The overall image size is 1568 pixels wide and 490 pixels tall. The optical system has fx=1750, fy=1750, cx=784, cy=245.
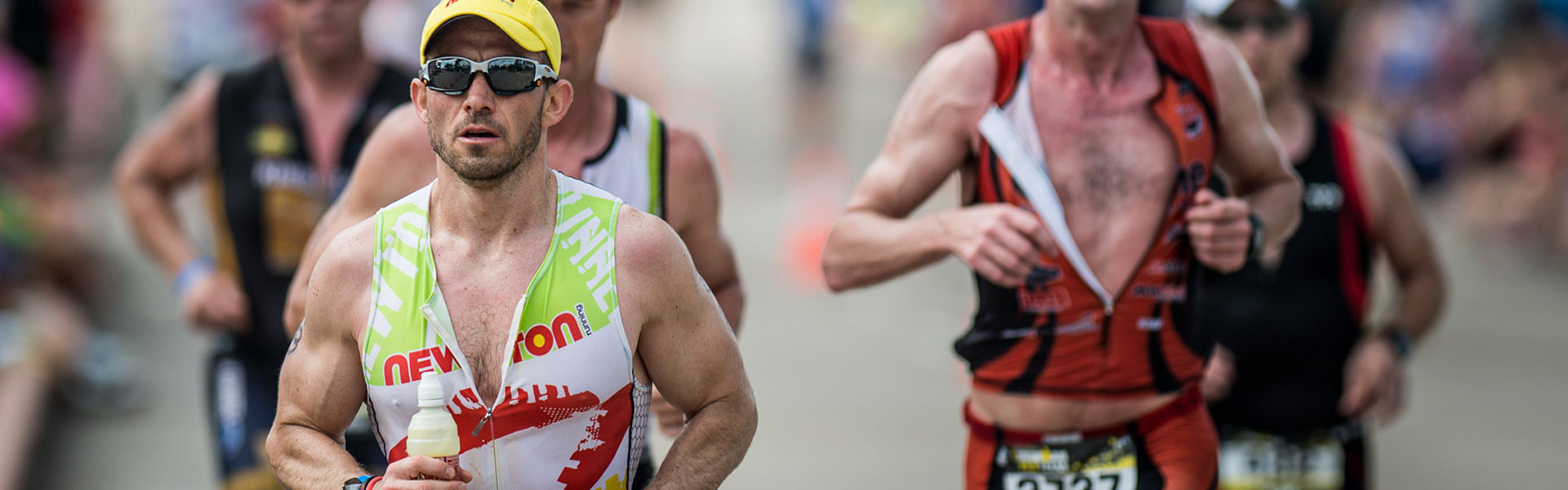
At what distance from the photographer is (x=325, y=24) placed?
568cm

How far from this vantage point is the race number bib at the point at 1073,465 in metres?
4.43

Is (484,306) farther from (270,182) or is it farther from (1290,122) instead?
(1290,122)

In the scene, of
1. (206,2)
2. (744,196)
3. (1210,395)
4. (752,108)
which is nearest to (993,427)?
(1210,395)

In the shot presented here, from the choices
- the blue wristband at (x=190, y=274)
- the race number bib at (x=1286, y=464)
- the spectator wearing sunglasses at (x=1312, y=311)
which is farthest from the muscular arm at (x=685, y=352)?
the blue wristband at (x=190, y=274)

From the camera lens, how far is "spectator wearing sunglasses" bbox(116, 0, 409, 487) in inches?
Result: 226

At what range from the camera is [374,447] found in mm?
5457

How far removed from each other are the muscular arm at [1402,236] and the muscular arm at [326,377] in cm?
345

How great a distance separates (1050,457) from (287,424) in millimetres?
1968

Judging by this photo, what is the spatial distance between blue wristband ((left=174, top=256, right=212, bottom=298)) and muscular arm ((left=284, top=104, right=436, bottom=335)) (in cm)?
208

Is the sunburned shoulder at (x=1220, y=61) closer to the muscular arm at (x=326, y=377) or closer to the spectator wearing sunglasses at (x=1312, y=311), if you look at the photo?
the spectator wearing sunglasses at (x=1312, y=311)

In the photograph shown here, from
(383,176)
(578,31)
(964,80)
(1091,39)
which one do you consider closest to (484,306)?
(383,176)

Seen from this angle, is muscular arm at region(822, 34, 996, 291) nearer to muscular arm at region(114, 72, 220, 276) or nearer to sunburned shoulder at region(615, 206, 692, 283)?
sunburned shoulder at region(615, 206, 692, 283)

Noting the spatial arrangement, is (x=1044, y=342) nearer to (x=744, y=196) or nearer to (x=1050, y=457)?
(x=1050, y=457)

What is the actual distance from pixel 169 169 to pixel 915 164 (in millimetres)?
3102
